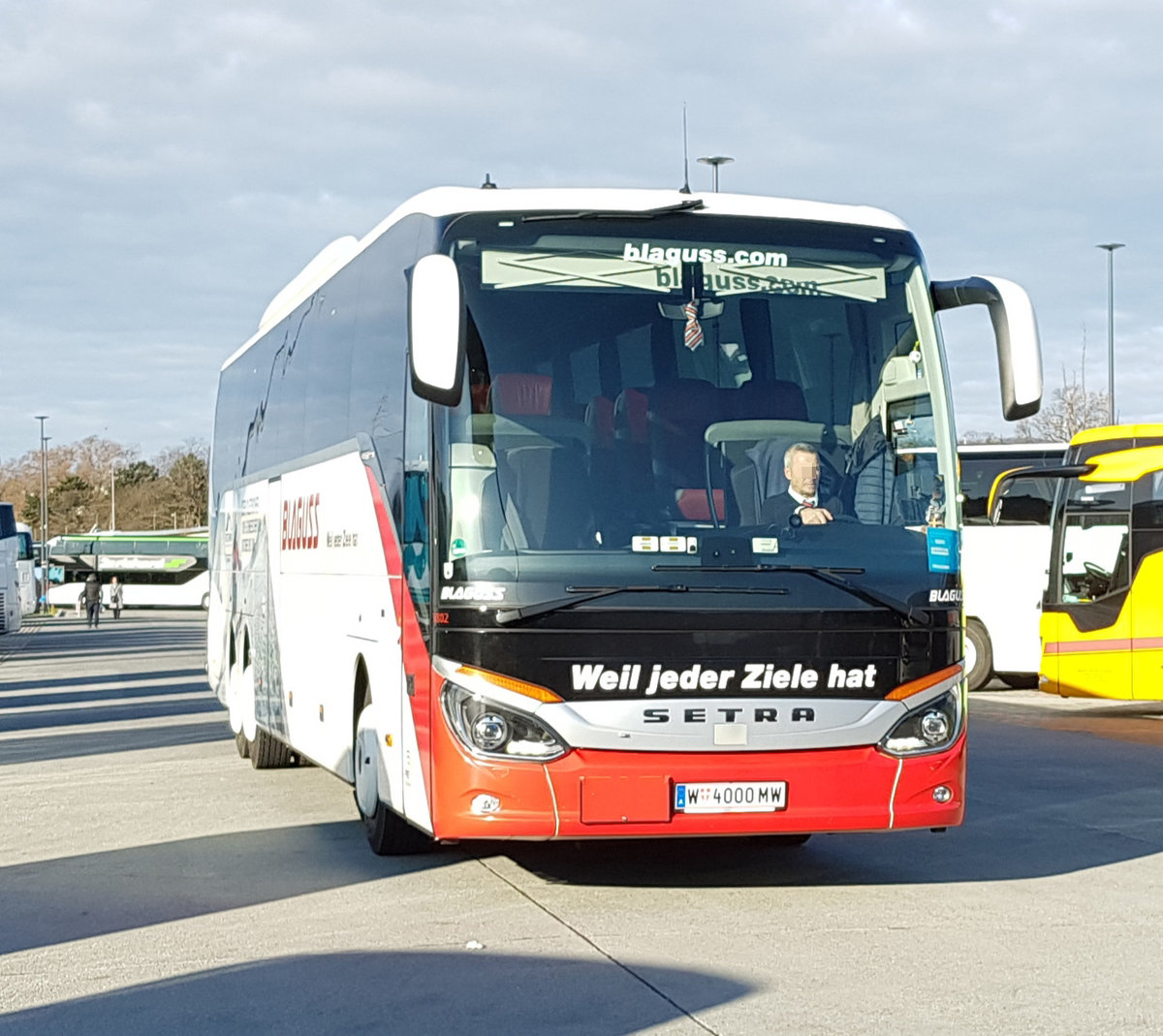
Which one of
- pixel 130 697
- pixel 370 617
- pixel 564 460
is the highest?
pixel 564 460

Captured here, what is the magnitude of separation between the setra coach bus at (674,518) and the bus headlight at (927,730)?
15 mm

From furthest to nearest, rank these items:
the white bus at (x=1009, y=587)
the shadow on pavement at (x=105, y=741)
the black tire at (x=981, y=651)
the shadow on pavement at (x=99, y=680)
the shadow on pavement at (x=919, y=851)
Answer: the shadow on pavement at (x=99, y=680) < the black tire at (x=981, y=651) < the white bus at (x=1009, y=587) < the shadow on pavement at (x=105, y=741) < the shadow on pavement at (x=919, y=851)

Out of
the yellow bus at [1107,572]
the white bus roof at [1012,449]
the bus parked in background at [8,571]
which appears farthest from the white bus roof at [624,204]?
the bus parked in background at [8,571]

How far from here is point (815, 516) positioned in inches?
346

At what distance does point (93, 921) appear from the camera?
28.1 feet

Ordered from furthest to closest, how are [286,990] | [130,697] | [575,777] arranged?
[130,697]
[575,777]
[286,990]

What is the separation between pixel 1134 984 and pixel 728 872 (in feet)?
10.8

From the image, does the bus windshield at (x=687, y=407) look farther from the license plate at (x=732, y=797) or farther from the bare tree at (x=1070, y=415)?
the bare tree at (x=1070, y=415)

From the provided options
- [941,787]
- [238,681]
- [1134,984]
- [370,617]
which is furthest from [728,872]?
[238,681]

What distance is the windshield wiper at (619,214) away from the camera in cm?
906

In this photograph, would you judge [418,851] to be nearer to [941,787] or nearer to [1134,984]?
[941,787]

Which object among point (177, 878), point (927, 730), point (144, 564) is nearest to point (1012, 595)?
point (927, 730)

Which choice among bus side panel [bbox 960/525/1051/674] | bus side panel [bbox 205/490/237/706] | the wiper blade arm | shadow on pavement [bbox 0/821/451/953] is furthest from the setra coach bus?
bus side panel [bbox 960/525/1051/674]

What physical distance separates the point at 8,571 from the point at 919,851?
42.9 meters
